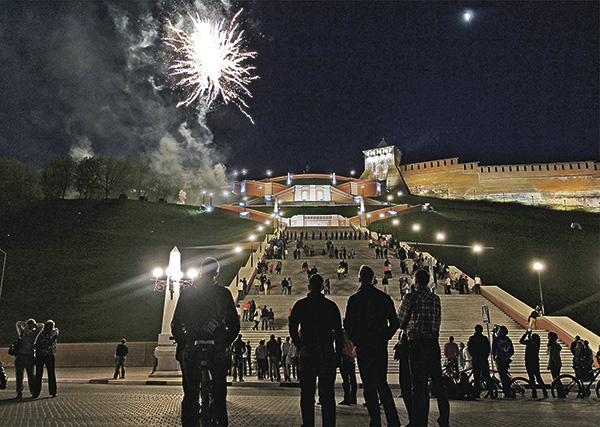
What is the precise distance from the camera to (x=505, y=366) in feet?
26.0

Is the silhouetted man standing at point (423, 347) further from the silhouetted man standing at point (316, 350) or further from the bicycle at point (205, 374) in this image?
the bicycle at point (205, 374)

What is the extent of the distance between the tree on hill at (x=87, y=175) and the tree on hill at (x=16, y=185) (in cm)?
703

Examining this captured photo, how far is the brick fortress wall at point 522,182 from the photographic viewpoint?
66.1m

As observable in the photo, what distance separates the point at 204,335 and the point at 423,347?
227 centimetres

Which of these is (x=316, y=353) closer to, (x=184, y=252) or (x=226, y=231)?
(x=184, y=252)

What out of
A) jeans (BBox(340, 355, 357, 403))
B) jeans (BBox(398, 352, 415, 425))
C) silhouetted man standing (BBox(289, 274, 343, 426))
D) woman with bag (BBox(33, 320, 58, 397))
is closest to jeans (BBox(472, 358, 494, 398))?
jeans (BBox(340, 355, 357, 403))

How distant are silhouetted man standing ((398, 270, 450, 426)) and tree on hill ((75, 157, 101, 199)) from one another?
61693 millimetres

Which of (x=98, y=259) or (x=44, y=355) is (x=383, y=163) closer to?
(x=98, y=259)

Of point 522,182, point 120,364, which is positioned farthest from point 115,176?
point 522,182

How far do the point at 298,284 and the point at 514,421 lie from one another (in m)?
19.0

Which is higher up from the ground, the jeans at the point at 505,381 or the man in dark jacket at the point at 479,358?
the man in dark jacket at the point at 479,358

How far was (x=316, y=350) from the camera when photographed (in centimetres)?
389

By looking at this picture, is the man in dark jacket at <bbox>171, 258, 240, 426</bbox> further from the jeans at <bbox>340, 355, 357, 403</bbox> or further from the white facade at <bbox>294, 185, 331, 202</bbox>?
the white facade at <bbox>294, 185, 331, 202</bbox>

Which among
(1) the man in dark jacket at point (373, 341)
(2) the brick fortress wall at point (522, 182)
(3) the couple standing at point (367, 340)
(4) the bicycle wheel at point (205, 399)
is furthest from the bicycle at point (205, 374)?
(2) the brick fortress wall at point (522, 182)
